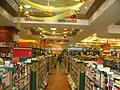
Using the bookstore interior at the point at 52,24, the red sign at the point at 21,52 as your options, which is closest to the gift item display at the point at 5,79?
the bookstore interior at the point at 52,24

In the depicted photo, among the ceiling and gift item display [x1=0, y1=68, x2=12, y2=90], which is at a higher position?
the ceiling

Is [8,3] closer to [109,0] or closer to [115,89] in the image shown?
[109,0]

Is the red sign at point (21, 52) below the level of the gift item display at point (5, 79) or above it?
above

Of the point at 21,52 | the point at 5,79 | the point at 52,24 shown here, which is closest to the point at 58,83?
the point at 21,52

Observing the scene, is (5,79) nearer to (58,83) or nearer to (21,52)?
(21,52)

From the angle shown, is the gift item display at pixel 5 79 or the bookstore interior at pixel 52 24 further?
the bookstore interior at pixel 52 24

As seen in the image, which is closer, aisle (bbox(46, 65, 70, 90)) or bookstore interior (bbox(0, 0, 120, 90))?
bookstore interior (bbox(0, 0, 120, 90))

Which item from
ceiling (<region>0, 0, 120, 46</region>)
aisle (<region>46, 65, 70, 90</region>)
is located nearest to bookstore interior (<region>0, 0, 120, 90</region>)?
ceiling (<region>0, 0, 120, 46</region>)

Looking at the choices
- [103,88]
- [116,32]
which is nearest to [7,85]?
[103,88]

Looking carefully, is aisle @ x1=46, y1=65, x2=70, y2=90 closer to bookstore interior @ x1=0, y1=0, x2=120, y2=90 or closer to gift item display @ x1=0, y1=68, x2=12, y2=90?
bookstore interior @ x1=0, y1=0, x2=120, y2=90

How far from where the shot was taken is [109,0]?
6.96 metres

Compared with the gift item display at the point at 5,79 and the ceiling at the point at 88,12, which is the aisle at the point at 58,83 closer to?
the ceiling at the point at 88,12

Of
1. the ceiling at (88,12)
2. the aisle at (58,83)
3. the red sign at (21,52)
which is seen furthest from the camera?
the red sign at (21,52)

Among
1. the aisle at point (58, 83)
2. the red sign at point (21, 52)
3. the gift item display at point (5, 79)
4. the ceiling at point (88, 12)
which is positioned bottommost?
the aisle at point (58, 83)
